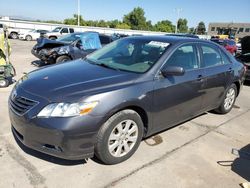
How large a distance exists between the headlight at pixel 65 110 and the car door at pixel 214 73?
94.9 inches

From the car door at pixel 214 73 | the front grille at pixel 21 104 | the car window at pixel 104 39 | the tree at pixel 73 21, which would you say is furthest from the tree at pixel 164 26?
the front grille at pixel 21 104

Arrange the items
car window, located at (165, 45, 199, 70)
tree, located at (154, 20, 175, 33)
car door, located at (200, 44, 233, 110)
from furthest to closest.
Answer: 1. tree, located at (154, 20, 175, 33)
2. car door, located at (200, 44, 233, 110)
3. car window, located at (165, 45, 199, 70)

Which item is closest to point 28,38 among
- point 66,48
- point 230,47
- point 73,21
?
point 66,48

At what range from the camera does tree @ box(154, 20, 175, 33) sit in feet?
302

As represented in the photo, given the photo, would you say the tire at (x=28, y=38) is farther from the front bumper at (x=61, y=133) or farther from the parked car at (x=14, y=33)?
the front bumper at (x=61, y=133)

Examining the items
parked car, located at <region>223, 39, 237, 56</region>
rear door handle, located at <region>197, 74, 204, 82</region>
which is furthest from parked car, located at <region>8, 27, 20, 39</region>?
rear door handle, located at <region>197, 74, 204, 82</region>

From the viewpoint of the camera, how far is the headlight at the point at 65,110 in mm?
2742

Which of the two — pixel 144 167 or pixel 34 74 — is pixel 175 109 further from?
pixel 34 74

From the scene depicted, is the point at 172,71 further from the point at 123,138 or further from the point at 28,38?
the point at 28,38

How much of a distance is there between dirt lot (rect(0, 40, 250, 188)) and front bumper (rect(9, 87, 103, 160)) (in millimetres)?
311

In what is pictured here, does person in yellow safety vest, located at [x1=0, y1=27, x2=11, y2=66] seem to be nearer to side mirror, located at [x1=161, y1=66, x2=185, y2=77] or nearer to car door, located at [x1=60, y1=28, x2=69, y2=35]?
side mirror, located at [x1=161, y1=66, x2=185, y2=77]

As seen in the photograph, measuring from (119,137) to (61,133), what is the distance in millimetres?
782

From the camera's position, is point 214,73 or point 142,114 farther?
point 214,73

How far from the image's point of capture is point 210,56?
4656 mm
